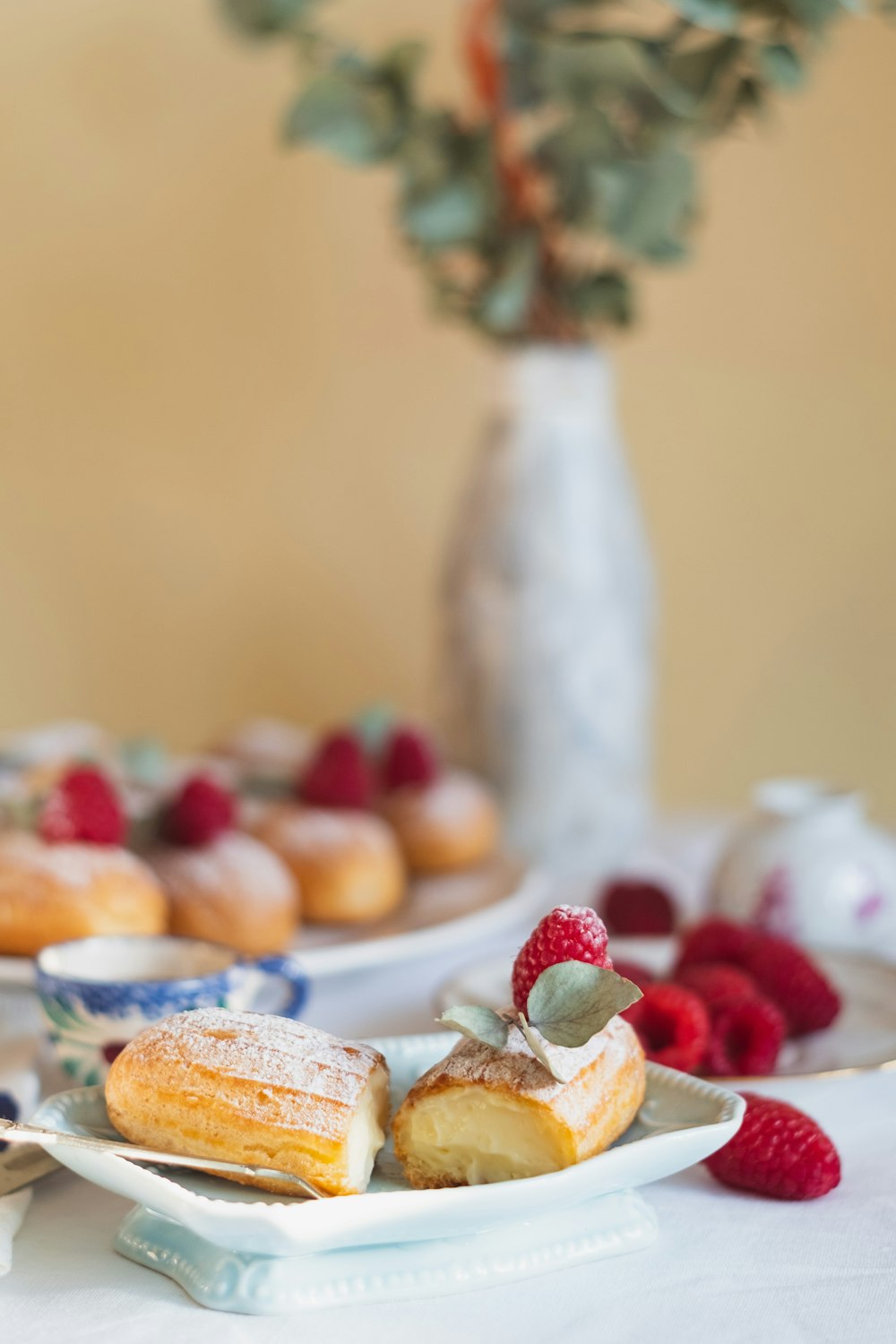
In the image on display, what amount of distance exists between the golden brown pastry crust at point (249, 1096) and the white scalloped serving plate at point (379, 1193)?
2 centimetres

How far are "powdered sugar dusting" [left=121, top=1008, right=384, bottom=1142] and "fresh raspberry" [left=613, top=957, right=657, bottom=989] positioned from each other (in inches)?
8.7

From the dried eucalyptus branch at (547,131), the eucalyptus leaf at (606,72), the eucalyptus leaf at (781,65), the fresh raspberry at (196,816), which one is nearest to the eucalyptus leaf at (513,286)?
the dried eucalyptus branch at (547,131)

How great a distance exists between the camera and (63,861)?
2.72 ft

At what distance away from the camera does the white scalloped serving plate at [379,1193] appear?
44 centimetres

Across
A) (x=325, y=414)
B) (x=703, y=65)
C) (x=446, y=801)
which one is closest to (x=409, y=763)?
(x=446, y=801)

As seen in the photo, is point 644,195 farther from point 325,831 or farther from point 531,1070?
point 531,1070

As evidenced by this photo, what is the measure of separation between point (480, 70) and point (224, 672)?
3.00ft

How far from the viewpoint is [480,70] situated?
1.17m

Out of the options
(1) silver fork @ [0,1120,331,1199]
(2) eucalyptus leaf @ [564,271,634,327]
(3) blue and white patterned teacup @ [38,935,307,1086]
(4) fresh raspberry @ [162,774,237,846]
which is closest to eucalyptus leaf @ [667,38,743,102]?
(2) eucalyptus leaf @ [564,271,634,327]

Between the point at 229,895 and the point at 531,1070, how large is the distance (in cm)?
43

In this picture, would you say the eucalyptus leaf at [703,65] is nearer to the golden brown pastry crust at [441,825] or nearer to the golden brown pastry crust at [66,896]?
the golden brown pastry crust at [441,825]

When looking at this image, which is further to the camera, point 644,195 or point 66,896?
point 644,195

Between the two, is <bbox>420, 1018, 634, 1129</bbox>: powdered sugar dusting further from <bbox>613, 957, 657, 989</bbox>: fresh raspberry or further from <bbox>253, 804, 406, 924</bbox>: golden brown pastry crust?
<bbox>253, 804, 406, 924</bbox>: golden brown pastry crust

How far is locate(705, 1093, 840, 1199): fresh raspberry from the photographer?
0.55m
